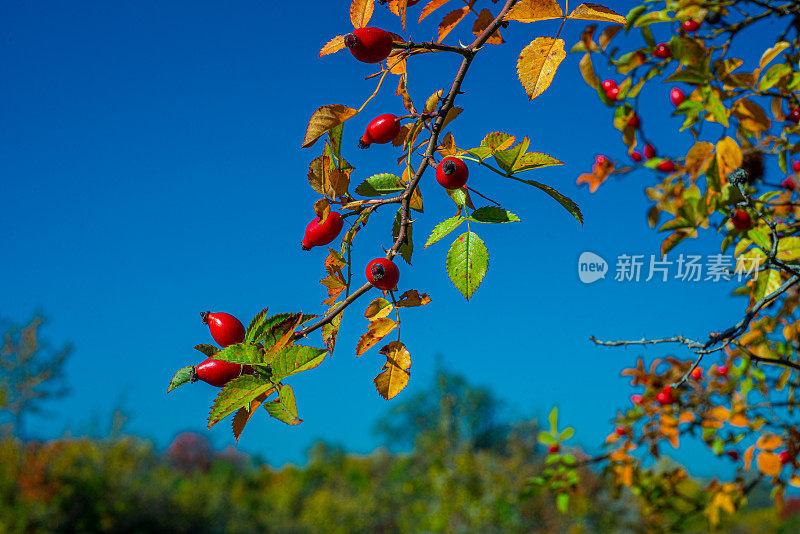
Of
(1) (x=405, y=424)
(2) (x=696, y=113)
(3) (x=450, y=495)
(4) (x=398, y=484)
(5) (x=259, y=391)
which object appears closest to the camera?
(5) (x=259, y=391)

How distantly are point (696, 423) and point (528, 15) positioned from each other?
1742 millimetres

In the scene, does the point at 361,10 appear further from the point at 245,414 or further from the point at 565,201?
the point at 245,414

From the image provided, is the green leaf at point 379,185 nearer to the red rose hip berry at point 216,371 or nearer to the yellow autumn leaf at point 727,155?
the red rose hip berry at point 216,371

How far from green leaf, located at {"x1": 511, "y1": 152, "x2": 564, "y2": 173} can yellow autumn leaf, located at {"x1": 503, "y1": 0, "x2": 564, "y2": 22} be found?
176 millimetres

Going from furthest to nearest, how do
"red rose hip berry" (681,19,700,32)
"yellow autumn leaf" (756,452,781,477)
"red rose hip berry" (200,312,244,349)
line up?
"yellow autumn leaf" (756,452,781,477) → "red rose hip berry" (681,19,700,32) → "red rose hip berry" (200,312,244,349)

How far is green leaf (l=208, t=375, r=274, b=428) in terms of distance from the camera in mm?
604

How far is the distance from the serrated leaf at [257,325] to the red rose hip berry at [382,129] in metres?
0.29

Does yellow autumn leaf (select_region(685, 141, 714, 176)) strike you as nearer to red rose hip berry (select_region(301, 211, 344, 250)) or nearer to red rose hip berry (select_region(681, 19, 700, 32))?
red rose hip berry (select_region(681, 19, 700, 32))

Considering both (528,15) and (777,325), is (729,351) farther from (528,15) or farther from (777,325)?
(528,15)

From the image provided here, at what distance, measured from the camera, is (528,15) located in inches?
29.0

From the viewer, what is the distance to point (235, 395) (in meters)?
0.61

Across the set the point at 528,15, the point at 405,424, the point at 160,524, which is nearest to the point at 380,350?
the point at 528,15

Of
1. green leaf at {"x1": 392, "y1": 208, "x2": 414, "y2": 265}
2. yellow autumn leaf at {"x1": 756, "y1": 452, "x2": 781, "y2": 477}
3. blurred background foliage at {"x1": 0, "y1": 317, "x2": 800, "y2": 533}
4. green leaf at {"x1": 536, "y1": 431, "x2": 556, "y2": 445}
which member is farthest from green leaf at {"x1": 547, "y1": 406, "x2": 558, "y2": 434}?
blurred background foliage at {"x1": 0, "y1": 317, "x2": 800, "y2": 533}

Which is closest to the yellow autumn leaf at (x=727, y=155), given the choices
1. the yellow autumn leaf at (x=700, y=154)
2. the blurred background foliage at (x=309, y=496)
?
the yellow autumn leaf at (x=700, y=154)
